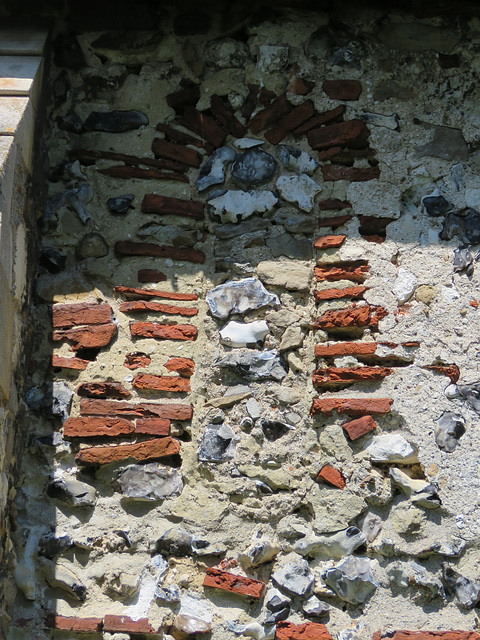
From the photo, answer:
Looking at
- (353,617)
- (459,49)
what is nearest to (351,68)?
(459,49)

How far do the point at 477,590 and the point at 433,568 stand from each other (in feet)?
0.40

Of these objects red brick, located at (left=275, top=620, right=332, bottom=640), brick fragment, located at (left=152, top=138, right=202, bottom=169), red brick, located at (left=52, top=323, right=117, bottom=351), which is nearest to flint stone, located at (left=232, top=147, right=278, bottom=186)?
brick fragment, located at (left=152, top=138, right=202, bottom=169)

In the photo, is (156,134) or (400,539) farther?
(156,134)

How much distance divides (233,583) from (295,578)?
167 millimetres

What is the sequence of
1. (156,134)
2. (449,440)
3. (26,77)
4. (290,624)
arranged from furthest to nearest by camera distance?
1. (156,134)
2. (26,77)
3. (449,440)
4. (290,624)

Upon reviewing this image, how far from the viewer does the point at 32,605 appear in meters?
2.10

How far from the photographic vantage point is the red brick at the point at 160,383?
7.74 ft

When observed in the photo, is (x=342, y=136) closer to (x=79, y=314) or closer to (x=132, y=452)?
(x=79, y=314)

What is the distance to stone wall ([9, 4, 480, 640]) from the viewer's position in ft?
6.98

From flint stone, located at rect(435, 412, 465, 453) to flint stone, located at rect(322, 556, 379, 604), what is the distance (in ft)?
1.31

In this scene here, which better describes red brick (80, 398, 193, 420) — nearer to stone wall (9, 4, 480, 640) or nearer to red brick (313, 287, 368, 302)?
stone wall (9, 4, 480, 640)

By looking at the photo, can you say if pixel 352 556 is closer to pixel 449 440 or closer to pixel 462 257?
pixel 449 440

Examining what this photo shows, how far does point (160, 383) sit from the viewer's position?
7.76ft

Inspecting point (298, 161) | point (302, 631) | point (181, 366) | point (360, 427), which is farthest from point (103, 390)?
point (298, 161)
